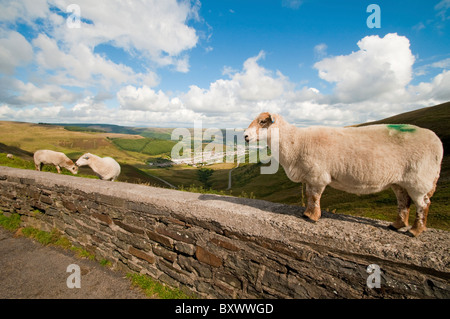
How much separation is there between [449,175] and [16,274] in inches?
856

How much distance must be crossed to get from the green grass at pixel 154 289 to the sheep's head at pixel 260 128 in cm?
311

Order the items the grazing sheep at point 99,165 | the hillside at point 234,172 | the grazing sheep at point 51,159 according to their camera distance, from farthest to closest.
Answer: the grazing sheep at point 51,159 < the hillside at point 234,172 < the grazing sheep at point 99,165

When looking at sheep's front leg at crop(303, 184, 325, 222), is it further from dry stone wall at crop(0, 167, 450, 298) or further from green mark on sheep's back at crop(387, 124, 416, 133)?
green mark on sheep's back at crop(387, 124, 416, 133)

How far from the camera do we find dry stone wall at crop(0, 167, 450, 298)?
2238mm

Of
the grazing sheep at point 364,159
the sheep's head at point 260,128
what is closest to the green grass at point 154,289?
the grazing sheep at point 364,159

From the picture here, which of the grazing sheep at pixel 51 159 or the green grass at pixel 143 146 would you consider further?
the green grass at pixel 143 146

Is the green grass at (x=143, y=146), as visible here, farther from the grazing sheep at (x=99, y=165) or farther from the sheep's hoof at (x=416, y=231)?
the sheep's hoof at (x=416, y=231)

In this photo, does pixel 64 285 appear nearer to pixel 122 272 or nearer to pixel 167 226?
pixel 122 272

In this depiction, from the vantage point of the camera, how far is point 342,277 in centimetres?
246

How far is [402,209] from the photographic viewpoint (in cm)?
270

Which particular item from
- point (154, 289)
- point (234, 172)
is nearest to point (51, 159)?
point (154, 289)

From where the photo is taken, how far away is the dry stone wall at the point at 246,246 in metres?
2.24

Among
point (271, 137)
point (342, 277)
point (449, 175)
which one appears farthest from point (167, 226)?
point (449, 175)

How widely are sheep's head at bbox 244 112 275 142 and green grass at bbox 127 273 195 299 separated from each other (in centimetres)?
311
